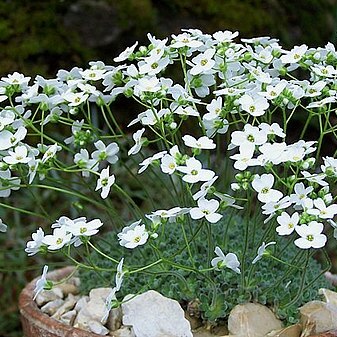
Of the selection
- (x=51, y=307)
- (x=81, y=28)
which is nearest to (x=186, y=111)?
(x=51, y=307)

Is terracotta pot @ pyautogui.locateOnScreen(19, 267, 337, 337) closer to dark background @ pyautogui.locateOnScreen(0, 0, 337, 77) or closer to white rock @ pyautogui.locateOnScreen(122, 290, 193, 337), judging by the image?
white rock @ pyautogui.locateOnScreen(122, 290, 193, 337)

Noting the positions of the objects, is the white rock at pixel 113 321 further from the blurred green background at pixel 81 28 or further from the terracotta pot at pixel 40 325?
the blurred green background at pixel 81 28

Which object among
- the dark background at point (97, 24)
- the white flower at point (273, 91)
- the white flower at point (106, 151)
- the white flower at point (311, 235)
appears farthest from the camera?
the dark background at point (97, 24)

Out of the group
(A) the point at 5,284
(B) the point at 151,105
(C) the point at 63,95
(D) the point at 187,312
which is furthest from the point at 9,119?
(A) the point at 5,284

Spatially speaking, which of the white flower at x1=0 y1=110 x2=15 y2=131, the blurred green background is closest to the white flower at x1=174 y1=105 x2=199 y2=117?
the white flower at x1=0 y1=110 x2=15 y2=131

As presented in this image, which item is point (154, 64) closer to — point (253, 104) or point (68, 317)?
point (253, 104)

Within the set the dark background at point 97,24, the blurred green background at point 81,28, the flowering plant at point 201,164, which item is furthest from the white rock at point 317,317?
the dark background at point 97,24
